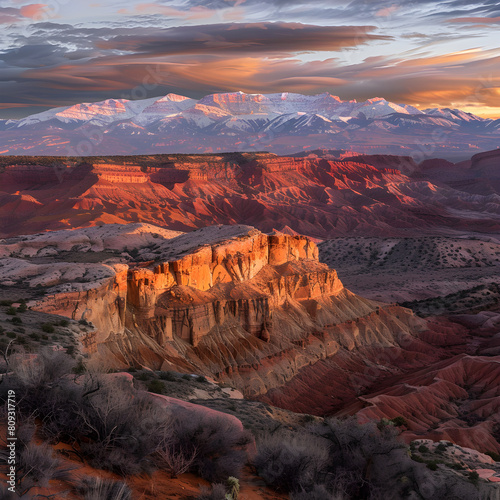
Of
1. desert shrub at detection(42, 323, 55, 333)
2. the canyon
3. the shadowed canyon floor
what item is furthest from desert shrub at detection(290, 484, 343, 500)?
the canyon

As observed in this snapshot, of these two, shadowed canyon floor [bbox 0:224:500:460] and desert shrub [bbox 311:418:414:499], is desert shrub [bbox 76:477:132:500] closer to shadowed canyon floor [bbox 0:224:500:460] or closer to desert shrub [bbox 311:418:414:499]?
Result: desert shrub [bbox 311:418:414:499]

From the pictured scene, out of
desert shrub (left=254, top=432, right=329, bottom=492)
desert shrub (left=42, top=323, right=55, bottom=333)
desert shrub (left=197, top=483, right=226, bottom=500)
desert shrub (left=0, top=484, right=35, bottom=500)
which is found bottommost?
desert shrub (left=42, top=323, right=55, bottom=333)

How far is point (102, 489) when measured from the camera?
958cm

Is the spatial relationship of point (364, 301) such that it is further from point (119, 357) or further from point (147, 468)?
point (147, 468)

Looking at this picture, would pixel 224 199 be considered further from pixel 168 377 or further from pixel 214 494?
pixel 214 494

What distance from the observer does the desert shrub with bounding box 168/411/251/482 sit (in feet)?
40.8

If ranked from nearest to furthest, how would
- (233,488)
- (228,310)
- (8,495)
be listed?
(8,495), (233,488), (228,310)

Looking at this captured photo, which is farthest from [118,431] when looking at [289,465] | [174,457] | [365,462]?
[365,462]

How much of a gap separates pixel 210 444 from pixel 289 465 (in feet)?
6.56

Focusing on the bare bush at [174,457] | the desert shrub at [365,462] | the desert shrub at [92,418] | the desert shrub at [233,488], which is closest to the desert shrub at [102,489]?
the desert shrub at [92,418]

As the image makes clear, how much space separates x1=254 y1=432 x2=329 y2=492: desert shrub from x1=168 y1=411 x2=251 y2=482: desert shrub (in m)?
0.61

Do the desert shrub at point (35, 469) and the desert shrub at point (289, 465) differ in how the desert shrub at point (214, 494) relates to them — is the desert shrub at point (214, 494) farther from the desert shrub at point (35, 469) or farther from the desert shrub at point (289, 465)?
the desert shrub at point (35, 469)

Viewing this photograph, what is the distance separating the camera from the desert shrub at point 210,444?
40.8ft

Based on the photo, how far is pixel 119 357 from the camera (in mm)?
28500
